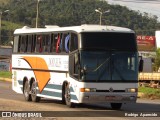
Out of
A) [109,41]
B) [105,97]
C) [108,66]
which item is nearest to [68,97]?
[105,97]

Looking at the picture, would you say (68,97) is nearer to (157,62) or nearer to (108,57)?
(108,57)

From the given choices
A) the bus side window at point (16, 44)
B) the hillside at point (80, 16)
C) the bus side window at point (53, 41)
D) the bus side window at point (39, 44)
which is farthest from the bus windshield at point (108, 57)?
Answer: the hillside at point (80, 16)

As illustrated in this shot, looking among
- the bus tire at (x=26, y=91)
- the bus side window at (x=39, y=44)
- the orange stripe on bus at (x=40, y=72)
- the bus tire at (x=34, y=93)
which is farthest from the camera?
the bus tire at (x=26, y=91)

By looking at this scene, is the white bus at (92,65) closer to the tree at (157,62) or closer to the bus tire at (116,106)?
the bus tire at (116,106)

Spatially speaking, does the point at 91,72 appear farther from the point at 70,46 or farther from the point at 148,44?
the point at 148,44

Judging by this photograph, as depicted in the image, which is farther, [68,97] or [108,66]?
[68,97]

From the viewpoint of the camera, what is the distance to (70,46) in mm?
23125

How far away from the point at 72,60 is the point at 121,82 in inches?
83.0

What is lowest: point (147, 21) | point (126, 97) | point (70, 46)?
point (147, 21)

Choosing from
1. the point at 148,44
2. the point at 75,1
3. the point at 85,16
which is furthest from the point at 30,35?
the point at 75,1

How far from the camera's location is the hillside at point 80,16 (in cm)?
16025

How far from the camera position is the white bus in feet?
71.2

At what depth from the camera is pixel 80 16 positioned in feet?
549

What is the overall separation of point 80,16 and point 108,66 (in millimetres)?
145974
